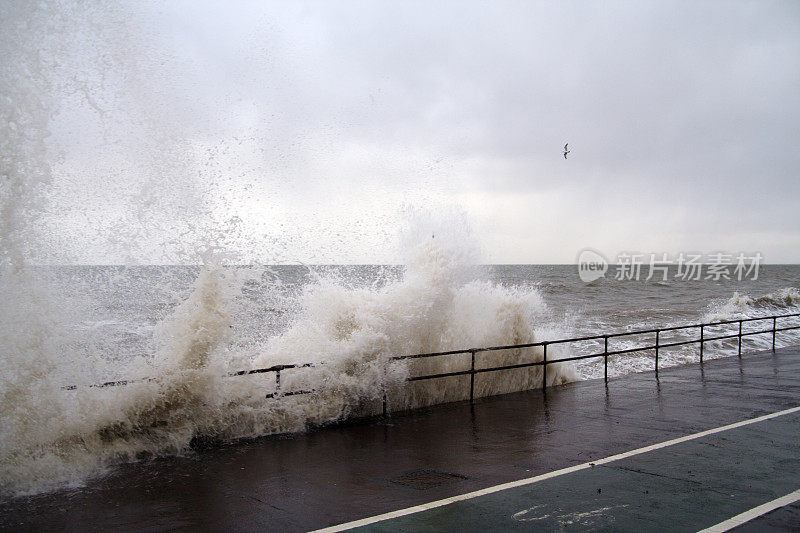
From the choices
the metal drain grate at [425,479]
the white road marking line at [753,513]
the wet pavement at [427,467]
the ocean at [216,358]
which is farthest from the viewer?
the ocean at [216,358]

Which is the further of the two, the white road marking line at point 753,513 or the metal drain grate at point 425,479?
the metal drain grate at point 425,479

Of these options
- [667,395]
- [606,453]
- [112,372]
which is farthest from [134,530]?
[667,395]

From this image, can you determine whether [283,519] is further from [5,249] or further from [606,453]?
[5,249]

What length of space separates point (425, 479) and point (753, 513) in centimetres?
295

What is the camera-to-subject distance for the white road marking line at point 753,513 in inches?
193

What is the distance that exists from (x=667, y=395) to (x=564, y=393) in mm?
1833

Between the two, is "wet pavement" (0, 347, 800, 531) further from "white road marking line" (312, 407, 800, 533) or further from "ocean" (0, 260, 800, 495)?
"ocean" (0, 260, 800, 495)

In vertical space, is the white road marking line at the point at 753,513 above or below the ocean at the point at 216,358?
below

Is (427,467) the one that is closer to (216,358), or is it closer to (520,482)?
→ (520,482)

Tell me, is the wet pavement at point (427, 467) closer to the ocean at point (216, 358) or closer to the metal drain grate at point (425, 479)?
the metal drain grate at point (425, 479)

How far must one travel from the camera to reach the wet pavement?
5.21 meters

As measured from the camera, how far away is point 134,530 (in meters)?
4.82

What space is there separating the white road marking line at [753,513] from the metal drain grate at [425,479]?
2357mm

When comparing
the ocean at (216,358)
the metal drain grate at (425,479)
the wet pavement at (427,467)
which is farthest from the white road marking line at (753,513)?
the ocean at (216,358)
